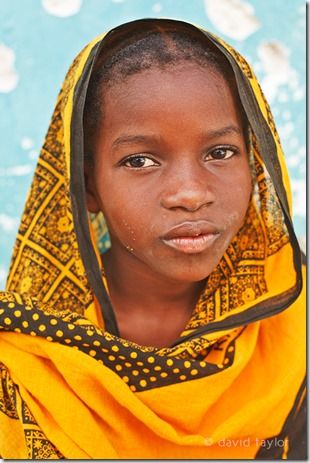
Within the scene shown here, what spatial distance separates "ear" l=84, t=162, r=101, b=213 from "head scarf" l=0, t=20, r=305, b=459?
60mm

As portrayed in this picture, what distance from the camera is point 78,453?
1.49 meters

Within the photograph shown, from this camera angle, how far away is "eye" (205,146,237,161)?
5.00 feet

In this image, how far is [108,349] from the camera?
1.49 metres

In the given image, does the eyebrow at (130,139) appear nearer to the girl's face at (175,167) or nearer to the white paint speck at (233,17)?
the girl's face at (175,167)

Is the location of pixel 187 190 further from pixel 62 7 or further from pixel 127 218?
pixel 62 7

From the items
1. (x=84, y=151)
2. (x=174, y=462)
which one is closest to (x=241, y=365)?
(x=174, y=462)

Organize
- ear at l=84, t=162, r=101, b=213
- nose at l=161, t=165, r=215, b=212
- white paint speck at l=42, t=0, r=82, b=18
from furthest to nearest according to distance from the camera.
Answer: white paint speck at l=42, t=0, r=82, b=18 < ear at l=84, t=162, r=101, b=213 < nose at l=161, t=165, r=215, b=212

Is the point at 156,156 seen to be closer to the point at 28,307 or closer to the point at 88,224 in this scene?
the point at 88,224

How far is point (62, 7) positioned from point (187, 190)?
123 cm

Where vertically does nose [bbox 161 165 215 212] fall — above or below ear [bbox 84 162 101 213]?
below

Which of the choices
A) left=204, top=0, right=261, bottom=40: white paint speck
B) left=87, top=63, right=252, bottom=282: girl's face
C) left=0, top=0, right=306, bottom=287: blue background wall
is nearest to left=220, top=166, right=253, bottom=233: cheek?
left=87, top=63, right=252, bottom=282: girl's face

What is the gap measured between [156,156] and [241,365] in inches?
20.6

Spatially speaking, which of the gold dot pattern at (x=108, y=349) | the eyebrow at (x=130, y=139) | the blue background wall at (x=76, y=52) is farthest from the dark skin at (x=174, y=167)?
the blue background wall at (x=76, y=52)

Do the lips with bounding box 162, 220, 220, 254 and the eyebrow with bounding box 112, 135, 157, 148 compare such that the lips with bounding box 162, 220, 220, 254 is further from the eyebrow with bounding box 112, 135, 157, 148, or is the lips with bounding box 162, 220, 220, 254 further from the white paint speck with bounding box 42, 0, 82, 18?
the white paint speck with bounding box 42, 0, 82, 18
